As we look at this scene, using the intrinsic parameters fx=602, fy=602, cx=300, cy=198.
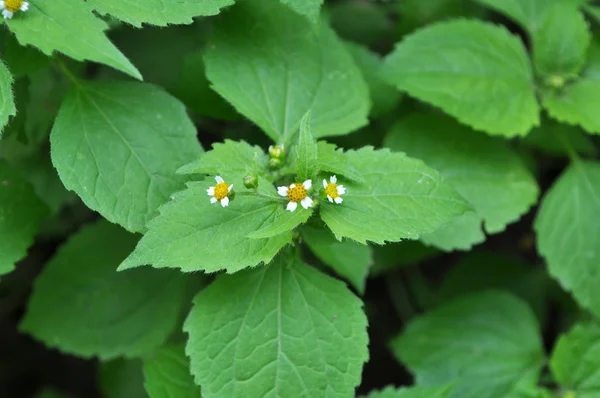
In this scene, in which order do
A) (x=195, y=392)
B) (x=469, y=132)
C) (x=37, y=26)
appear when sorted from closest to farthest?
1. (x=37, y=26)
2. (x=195, y=392)
3. (x=469, y=132)

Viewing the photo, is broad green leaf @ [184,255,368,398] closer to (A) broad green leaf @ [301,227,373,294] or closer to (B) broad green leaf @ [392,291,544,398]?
(A) broad green leaf @ [301,227,373,294]

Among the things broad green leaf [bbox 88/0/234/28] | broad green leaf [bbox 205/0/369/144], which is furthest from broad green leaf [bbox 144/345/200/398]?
broad green leaf [bbox 88/0/234/28]

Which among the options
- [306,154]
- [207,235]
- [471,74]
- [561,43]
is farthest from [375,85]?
[207,235]

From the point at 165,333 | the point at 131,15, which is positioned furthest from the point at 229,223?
the point at 165,333

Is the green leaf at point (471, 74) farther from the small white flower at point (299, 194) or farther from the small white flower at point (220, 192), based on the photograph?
the small white flower at point (220, 192)

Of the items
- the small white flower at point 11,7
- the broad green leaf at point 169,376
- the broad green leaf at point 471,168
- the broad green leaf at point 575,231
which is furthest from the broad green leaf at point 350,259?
the small white flower at point 11,7

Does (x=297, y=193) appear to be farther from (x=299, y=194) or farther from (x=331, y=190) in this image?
(x=331, y=190)

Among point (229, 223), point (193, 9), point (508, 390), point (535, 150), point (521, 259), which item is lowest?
point (521, 259)

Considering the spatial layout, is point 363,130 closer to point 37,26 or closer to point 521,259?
point 521,259
